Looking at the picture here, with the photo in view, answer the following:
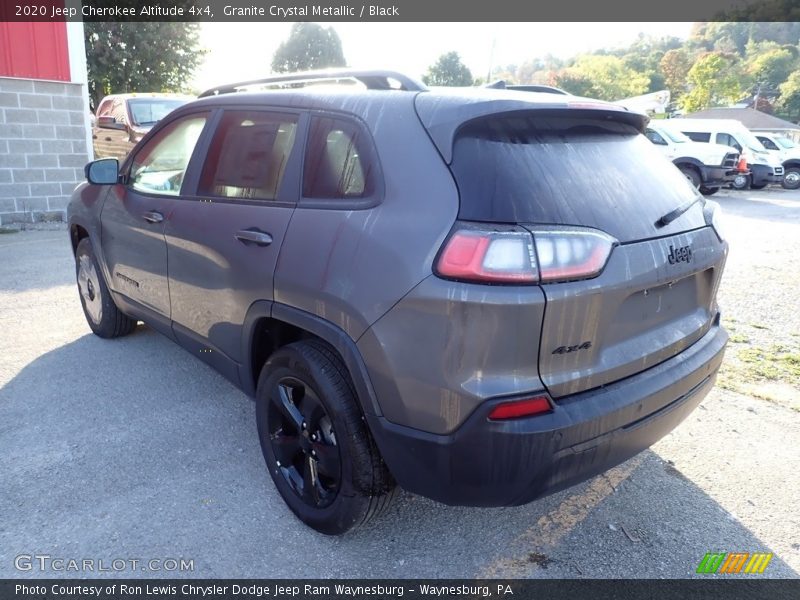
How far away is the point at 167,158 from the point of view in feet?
12.6

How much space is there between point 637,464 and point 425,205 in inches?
76.8

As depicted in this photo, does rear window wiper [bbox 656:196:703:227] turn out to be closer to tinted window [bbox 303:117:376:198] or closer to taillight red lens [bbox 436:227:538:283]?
taillight red lens [bbox 436:227:538:283]

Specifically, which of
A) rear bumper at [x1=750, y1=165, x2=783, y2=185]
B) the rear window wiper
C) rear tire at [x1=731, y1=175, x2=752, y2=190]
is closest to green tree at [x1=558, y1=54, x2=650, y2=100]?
rear tire at [x1=731, y1=175, x2=752, y2=190]

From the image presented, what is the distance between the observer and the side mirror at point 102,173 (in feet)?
13.1

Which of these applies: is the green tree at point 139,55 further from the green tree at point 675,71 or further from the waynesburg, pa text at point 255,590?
the green tree at point 675,71

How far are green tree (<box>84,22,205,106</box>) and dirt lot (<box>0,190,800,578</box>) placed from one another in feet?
67.3

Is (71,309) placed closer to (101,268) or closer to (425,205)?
(101,268)

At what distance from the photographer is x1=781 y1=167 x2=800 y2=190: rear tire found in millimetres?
21406

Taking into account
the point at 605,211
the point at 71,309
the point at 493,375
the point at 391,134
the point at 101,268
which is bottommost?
the point at 71,309

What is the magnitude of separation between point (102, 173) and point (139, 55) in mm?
20777

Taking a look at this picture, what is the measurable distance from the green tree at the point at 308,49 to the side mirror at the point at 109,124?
39208 mm

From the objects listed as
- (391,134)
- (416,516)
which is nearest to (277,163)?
(391,134)

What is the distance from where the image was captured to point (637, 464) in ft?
10.4

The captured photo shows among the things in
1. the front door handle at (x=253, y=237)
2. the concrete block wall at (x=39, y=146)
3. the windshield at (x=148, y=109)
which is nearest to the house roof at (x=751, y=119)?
the windshield at (x=148, y=109)
